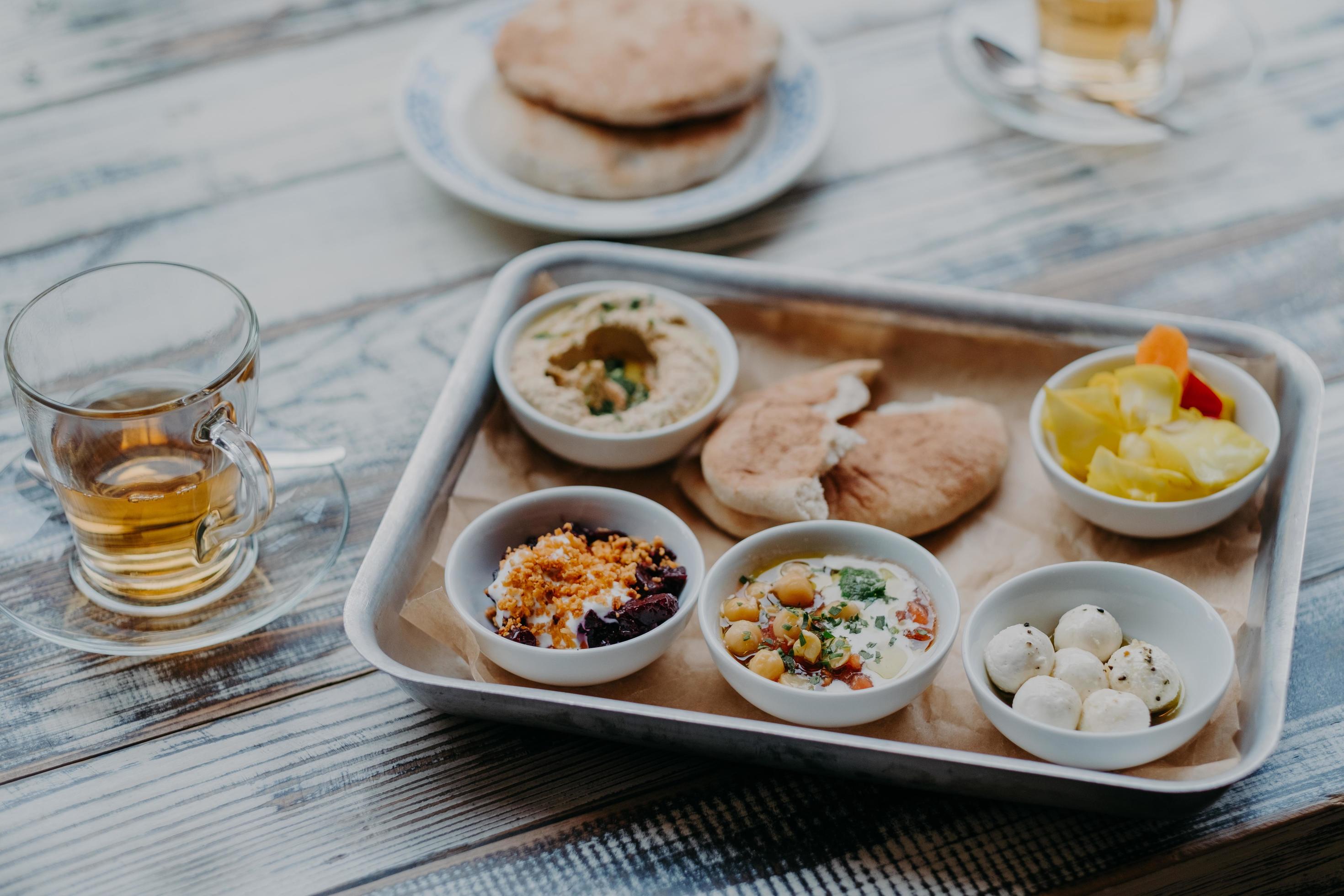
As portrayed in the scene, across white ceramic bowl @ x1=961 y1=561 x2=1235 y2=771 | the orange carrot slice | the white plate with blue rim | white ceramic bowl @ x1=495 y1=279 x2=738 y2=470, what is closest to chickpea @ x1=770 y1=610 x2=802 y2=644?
white ceramic bowl @ x1=961 y1=561 x2=1235 y2=771

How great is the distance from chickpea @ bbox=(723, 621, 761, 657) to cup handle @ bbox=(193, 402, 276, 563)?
681 mm

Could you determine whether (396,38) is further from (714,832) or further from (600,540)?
(714,832)

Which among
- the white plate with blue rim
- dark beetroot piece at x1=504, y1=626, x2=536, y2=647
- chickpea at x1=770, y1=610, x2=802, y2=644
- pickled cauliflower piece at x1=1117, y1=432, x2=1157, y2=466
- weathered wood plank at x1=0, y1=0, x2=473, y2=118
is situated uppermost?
weathered wood plank at x1=0, y1=0, x2=473, y2=118

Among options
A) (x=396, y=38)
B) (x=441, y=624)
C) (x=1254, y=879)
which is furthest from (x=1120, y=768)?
(x=396, y=38)

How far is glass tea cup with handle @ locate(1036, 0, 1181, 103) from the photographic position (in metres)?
2.69

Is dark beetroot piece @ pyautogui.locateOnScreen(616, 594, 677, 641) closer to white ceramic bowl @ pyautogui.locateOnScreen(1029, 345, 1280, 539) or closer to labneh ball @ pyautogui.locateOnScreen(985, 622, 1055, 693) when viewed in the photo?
labneh ball @ pyautogui.locateOnScreen(985, 622, 1055, 693)

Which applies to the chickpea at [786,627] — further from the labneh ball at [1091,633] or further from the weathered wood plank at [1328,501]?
the weathered wood plank at [1328,501]

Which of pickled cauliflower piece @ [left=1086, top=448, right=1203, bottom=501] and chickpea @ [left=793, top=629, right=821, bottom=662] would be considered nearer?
chickpea @ [left=793, top=629, right=821, bottom=662]

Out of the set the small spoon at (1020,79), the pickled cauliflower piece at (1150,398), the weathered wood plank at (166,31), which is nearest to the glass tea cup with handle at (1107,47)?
the small spoon at (1020,79)

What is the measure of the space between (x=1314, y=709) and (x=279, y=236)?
2.19 meters

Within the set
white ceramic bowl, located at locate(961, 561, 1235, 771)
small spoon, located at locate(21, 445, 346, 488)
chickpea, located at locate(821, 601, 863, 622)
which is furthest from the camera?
small spoon, located at locate(21, 445, 346, 488)

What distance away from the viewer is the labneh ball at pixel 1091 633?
1594 millimetres

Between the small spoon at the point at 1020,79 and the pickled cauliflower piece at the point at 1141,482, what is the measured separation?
1278 mm

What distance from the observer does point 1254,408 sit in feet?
6.27
